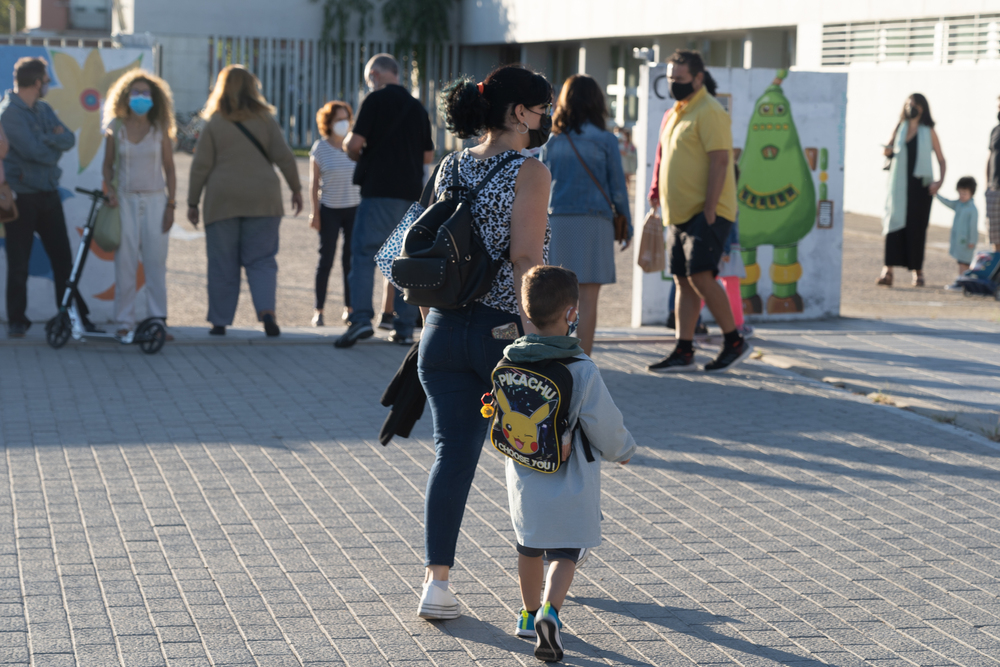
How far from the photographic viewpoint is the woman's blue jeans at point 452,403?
3.97 m

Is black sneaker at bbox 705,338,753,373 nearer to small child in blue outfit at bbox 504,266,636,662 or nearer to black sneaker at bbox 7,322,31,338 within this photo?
small child in blue outfit at bbox 504,266,636,662

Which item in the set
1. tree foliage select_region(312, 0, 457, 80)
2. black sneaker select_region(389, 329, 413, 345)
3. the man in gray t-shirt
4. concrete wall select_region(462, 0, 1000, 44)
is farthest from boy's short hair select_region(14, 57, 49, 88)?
tree foliage select_region(312, 0, 457, 80)

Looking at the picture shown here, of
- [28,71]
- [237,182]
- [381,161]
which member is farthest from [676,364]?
[28,71]

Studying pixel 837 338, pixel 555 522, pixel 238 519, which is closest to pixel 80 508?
pixel 238 519

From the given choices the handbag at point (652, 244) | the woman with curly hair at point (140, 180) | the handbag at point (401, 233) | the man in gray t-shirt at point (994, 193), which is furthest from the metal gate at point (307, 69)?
the handbag at point (401, 233)

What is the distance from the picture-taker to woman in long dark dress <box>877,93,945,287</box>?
1335 cm

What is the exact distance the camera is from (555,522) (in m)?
3.72

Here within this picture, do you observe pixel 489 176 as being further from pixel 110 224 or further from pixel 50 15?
pixel 50 15

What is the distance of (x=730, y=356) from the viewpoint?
8.21m

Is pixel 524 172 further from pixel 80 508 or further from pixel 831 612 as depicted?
pixel 80 508

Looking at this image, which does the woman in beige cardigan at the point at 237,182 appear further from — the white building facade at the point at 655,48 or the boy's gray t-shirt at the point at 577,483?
the white building facade at the point at 655,48

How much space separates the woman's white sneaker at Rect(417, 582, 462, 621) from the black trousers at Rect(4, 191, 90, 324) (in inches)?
221

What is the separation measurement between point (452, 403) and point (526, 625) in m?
0.74

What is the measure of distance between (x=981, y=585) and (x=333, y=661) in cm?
237
